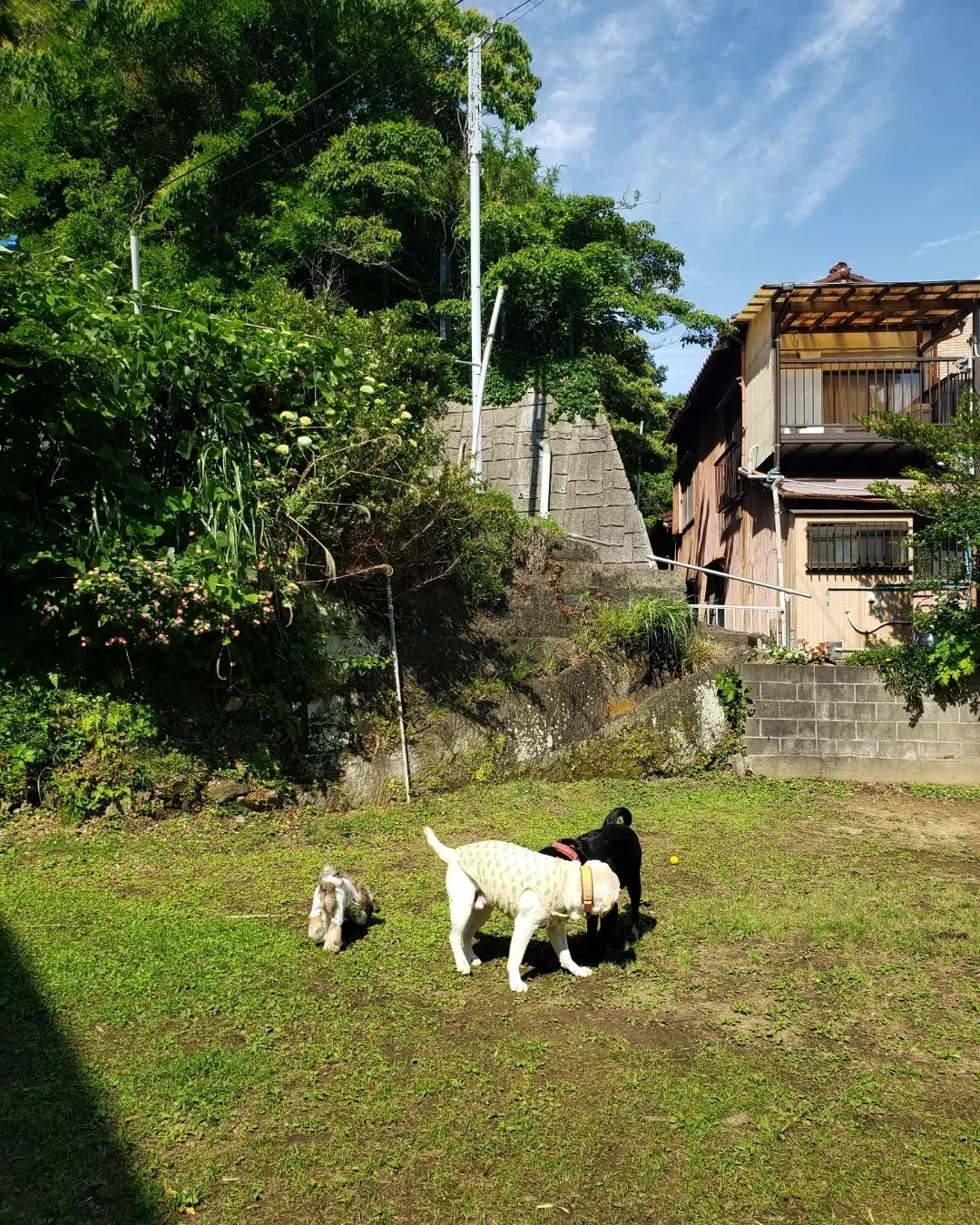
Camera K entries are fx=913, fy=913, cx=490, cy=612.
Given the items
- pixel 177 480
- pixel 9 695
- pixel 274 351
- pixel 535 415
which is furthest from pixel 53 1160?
pixel 535 415

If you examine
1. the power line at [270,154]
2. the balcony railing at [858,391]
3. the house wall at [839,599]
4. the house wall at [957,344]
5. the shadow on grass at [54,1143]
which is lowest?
the shadow on grass at [54,1143]

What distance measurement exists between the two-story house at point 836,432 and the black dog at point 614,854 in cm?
680

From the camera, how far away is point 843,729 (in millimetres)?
9883

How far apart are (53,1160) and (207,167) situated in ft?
52.6

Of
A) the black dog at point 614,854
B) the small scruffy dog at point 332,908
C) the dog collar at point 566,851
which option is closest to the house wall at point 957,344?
the black dog at point 614,854

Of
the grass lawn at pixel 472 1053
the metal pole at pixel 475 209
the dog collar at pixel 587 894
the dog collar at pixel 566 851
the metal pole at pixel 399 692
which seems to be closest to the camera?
the grass lawn at pixel 472 1053

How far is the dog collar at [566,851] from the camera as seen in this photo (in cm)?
470

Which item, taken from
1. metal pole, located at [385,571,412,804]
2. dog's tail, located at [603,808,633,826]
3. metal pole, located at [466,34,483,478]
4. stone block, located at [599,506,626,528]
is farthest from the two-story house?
dog's tail, located at [603,808,633,826]

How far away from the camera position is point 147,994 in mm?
4414

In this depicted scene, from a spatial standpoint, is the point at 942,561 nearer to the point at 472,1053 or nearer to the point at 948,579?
the point at 948,579

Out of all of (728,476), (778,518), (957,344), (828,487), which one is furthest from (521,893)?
(728,476)

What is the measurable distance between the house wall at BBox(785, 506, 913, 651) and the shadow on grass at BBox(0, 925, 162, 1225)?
31.9ft

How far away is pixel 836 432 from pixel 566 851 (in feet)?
33.1

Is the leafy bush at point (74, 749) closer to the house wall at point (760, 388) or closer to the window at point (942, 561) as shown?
the window at point (942, 561)
